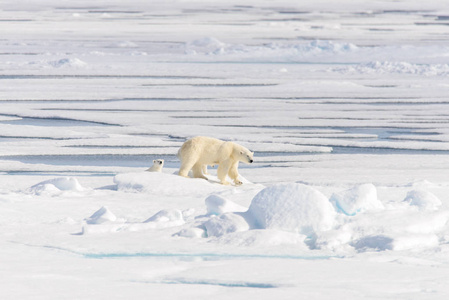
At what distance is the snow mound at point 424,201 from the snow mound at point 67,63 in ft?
36.5

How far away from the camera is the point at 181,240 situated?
11.6ft

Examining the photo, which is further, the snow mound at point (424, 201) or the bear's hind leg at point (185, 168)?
the bear's hind leg at point (185, 168)

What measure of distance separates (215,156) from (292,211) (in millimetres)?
1859

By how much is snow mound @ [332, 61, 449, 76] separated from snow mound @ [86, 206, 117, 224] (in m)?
10.4

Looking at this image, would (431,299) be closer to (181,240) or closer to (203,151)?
(181,240)

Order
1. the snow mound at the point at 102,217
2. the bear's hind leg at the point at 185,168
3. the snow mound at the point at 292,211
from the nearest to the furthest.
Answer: the snow mound at the point at 292,211 → the snow mound at the point at 102,217 → the bear's hind leg at the point at 185,168

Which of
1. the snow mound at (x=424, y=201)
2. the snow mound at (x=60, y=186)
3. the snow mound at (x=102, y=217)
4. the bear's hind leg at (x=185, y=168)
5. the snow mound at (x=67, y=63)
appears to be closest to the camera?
the snow mound at (x=102, y=217)

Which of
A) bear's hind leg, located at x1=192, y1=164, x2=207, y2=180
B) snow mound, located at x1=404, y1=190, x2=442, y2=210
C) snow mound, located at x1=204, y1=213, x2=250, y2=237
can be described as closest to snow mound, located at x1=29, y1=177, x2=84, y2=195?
bear's hind leg, located at x1=192, y1=164, x2=207, y2=180

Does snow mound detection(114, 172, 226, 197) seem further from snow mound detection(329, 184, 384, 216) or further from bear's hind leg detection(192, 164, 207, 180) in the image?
snow mound detection(329, 184, 384, 216)

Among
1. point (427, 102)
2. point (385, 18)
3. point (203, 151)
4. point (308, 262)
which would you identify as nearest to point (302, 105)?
point (427, 102)

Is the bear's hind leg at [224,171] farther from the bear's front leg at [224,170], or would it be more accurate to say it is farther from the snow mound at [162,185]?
the snow mound at [162,185]

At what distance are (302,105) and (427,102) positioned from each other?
5.64ft

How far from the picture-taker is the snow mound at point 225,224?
11.8ft

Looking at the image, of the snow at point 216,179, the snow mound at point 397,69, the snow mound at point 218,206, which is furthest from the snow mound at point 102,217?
the snow mound at point 397,69
